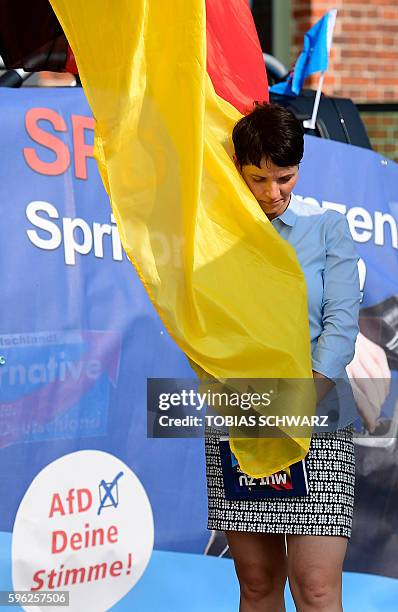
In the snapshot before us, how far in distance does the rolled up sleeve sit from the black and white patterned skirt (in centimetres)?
21

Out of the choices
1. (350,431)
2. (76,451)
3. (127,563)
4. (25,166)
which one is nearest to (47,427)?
(76,451)

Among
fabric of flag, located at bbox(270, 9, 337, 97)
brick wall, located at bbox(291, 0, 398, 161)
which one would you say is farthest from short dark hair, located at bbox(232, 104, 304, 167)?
brick wall, located at bbox(291, 0, 398, 161)

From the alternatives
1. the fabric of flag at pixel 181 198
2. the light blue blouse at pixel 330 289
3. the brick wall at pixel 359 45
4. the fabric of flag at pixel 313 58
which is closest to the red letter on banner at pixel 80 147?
the fabric of flag at pixel 181 198

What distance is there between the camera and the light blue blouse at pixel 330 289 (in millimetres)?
3111

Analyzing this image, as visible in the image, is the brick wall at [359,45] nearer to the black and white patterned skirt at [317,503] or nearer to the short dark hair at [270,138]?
the short dark hair at [270,138]

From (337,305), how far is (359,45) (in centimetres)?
589

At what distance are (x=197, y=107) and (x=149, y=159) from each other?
19 cm

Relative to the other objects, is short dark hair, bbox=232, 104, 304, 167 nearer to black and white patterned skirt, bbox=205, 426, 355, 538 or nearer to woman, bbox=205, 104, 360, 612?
woman, bbox=205, 104, 360, 612

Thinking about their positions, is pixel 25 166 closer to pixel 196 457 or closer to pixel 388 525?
pixel 196 457

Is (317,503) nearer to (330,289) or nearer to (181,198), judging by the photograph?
(330,289)

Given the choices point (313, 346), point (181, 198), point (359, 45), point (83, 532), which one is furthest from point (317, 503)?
point (359, 45)

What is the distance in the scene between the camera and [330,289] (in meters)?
3.16

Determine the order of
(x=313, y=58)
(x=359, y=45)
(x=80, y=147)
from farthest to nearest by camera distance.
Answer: (x=359, y=45)
(x=313, y=58)
(x=80, y=147)

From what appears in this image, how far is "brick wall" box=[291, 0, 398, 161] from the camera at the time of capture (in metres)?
8.54
